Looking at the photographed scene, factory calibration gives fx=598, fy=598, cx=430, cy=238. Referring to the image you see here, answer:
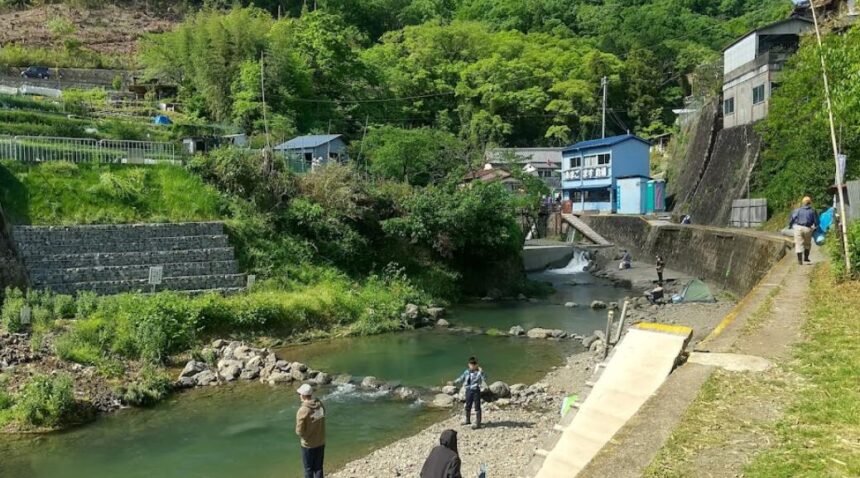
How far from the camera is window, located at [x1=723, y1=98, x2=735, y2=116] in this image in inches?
1616

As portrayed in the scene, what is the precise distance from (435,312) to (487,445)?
14.1 metres

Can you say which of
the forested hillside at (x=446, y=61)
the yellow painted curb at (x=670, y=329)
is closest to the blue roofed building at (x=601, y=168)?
the forested hillside at (x=446, y=61)

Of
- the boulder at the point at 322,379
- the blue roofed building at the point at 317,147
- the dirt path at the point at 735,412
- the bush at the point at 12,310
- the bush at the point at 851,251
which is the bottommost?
the boulder at the point at 322,379

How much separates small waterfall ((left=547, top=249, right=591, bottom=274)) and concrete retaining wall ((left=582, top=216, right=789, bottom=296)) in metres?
3.33

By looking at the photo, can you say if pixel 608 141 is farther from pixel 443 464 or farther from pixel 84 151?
pixel 443 464

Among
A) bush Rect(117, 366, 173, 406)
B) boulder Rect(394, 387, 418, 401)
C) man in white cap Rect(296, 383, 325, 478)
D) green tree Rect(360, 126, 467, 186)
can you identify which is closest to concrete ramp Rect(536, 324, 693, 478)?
man in white cap Rect(296, 383, 325, 478)

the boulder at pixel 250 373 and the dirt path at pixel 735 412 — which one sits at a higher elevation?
the dirt path at pixel 735 412

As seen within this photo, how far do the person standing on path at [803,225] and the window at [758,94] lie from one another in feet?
76.3

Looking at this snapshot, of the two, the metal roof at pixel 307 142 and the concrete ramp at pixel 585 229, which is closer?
the metal roof at pixel 307 142

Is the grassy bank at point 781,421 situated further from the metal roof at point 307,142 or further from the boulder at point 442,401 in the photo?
the metal roof at point 307,142

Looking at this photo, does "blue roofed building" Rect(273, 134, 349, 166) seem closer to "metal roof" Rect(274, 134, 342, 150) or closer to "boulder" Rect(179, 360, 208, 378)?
"metal roof" Rect(274, 134, 342, 150)

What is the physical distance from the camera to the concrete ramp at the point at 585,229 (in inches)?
1825

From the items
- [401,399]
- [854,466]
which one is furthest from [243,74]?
[854,466]

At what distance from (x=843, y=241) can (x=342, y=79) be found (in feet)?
160
